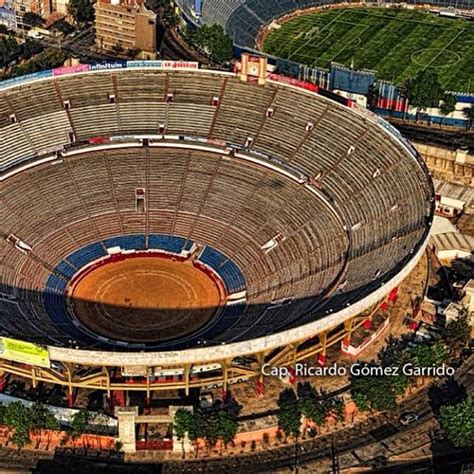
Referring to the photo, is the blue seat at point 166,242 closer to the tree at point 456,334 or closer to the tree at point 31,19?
the tree at point 456,334

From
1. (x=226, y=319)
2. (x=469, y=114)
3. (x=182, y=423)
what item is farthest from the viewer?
(x=469, y=114)

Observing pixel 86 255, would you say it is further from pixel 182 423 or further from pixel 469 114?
pixel 469 114

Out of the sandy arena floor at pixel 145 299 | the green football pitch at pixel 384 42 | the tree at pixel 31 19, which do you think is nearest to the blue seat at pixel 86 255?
the sandy arena floor at pixel 145 299

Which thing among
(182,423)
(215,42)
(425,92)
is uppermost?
(215,42)

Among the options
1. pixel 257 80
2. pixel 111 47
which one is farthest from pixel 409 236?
pixel 111 47

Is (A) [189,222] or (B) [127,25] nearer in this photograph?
(A) [189,222]

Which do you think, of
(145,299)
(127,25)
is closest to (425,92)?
(127,25)
